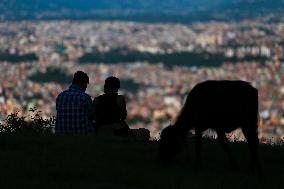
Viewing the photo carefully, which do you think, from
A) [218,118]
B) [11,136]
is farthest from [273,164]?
[11,136]

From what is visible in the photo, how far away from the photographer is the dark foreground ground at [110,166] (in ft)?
35.5

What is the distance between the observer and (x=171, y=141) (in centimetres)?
1265

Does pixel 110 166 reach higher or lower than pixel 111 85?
lower

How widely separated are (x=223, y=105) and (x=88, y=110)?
4149 millimetres

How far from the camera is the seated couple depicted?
15602mm

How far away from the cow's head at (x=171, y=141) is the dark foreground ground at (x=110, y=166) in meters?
0.24

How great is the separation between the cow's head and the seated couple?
9.89ft

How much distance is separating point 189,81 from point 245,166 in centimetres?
17861

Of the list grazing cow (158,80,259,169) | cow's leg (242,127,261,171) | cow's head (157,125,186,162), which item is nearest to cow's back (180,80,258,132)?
Answer: grazing cow (158,80,259,169)

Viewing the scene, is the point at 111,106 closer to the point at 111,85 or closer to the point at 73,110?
the point at 111,85

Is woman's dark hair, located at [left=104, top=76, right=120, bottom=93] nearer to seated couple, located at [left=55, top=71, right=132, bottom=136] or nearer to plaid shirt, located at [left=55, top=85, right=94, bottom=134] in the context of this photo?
seated couple, located at [left=55, top=71, right=132, bottom=136]

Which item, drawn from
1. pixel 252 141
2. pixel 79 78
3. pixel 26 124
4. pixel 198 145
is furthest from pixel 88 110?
pixel 252 141

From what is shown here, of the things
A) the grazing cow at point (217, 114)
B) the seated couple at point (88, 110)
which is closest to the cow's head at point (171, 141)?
the grazing cow at point (217, 114)

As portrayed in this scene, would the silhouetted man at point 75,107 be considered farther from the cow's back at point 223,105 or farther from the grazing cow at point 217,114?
the cow's back at point 223,105
